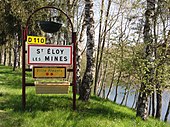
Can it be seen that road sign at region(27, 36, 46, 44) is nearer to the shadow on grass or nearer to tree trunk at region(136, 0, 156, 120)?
the shadow on grass

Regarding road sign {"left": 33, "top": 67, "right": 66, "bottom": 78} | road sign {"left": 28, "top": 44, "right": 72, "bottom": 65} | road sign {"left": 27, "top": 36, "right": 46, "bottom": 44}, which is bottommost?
road sign {"left": 33, "top": 67, "right": 66, "bottom": 78}

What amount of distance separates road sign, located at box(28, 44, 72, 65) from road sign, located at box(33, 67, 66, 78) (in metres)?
0.20

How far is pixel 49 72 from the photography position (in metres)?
9.41

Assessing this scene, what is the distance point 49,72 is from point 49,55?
556 millimetres

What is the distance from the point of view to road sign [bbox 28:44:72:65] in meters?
9.20

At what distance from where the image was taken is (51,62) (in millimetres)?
9344

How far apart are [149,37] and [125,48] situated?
293cm

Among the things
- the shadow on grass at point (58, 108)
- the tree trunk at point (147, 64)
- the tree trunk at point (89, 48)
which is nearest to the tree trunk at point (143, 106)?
the tree trunk at point (147, 64)

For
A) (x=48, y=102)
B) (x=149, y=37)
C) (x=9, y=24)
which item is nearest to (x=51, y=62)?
(x=48, y=102)

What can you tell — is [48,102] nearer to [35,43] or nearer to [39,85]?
[39,85]

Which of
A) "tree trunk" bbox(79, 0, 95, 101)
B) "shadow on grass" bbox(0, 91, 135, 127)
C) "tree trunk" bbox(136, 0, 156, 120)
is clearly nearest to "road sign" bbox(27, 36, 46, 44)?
"shadow on grass" bbox(0, 91, 135, 127)

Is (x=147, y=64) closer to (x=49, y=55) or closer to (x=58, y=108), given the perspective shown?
(x=58, y=108)

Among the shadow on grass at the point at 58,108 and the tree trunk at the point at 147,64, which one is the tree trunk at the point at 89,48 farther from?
the tree trunk at the point at 147,64

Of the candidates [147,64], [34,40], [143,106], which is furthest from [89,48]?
[143,106]
